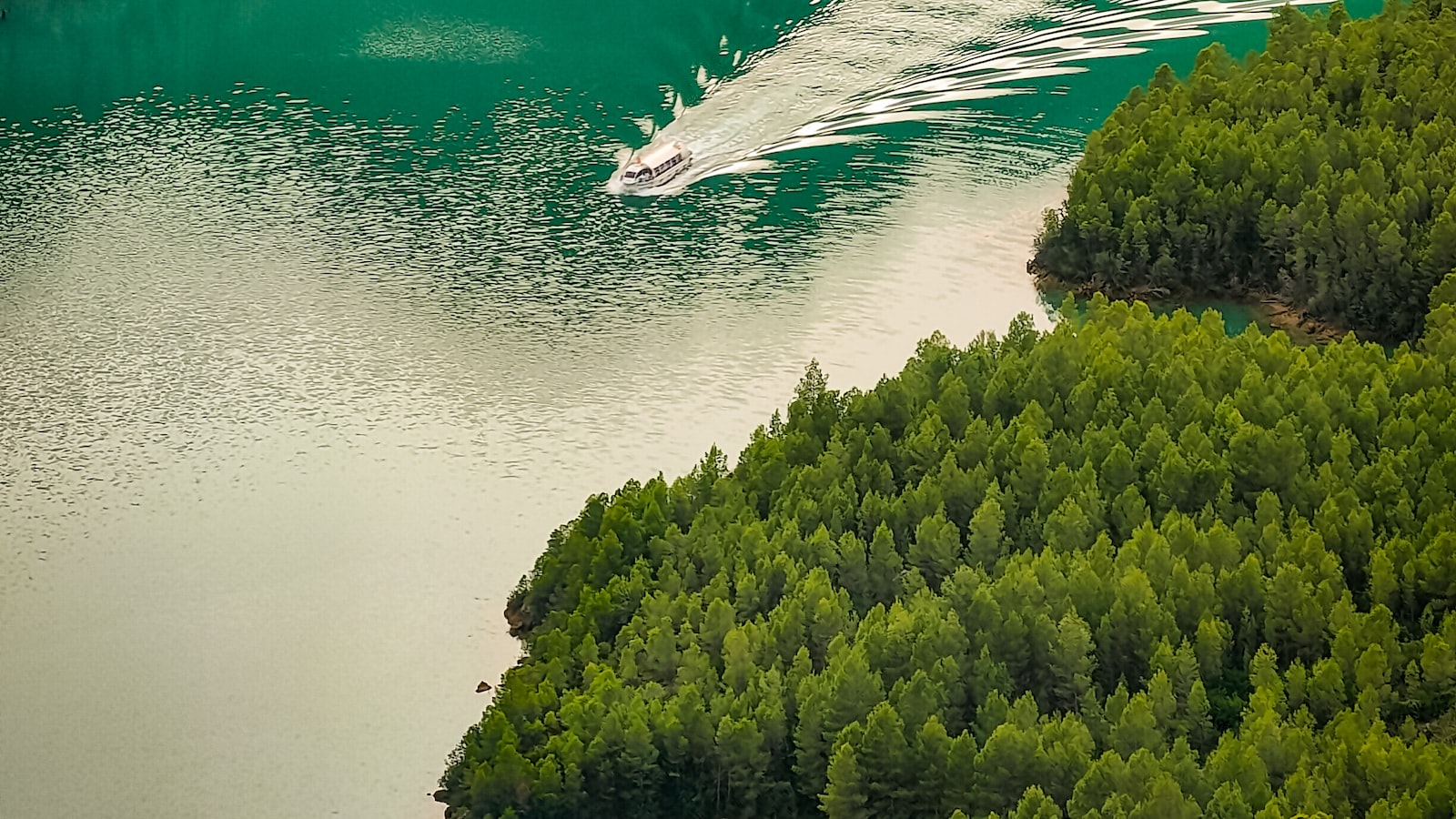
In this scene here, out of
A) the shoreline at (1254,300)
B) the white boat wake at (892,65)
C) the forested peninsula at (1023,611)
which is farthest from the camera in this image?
the white boat wake at (892,65)

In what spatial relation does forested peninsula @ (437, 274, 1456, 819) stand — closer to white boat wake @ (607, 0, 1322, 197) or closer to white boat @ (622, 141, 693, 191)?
white boat @ (622, 141, 693, 191)

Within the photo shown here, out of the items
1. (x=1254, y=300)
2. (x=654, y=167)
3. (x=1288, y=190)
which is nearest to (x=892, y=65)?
(x=654, y=167)

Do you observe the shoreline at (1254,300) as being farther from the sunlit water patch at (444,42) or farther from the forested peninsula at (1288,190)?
the sunlit water patch at (444,42)

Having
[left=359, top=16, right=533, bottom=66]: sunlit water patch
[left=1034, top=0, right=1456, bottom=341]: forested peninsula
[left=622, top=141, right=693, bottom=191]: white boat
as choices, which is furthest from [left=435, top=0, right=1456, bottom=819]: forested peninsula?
[left=359, top=16, right=533, bottom=66]: sunlit water patch

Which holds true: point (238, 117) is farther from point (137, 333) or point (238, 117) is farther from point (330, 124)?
point (137, 333)

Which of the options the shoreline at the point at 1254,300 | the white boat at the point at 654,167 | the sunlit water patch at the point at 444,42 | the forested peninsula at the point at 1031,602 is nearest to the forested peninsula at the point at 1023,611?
the forested peninsula at the point at 1031,602

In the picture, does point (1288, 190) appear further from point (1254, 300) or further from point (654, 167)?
point (654, 167)

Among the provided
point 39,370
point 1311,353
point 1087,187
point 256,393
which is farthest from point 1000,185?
point 39,370
